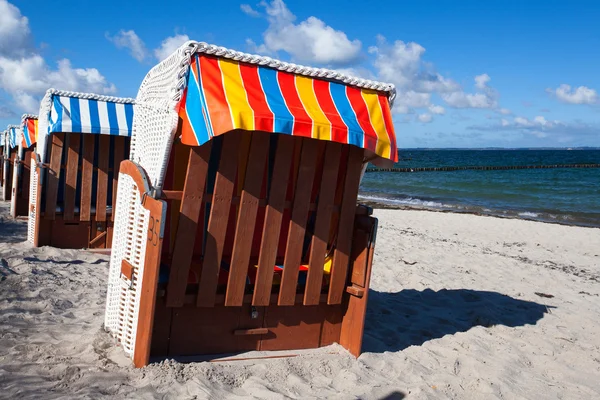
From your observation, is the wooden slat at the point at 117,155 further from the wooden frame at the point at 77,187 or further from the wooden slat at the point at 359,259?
the wooden slat at the point at 359,259

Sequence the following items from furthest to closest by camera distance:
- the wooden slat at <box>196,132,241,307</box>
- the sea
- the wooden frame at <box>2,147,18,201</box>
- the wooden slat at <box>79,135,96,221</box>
Result: the sea < the wooden frame at <box>2,147,18,201</box> < the wooden slat at <box>79,135,96,221</box> < the wooden slat at <box>196,132,241,307</box>

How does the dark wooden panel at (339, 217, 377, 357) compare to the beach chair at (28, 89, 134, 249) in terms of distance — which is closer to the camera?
the dark wooden panel at (339, 217, 377, 357)

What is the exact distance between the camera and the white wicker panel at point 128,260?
4.18 metres

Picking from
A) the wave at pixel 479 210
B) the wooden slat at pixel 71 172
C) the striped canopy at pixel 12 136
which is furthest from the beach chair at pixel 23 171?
the wave at pixel 479 210

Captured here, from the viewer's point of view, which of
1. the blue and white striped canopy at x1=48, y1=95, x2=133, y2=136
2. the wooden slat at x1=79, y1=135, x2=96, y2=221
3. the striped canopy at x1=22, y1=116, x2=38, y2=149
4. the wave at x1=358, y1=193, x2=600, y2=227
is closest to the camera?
the blue and white striped canopy at x1=48, y1=95, x2=133, y2=136

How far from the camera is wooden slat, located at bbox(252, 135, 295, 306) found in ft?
14.2

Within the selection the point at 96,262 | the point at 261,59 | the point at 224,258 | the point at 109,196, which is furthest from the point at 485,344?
the point at 109,196

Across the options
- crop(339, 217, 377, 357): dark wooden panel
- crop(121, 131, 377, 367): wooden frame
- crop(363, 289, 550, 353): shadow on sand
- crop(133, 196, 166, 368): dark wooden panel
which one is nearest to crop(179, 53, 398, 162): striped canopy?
crop(121, 131, 377, 367): wooden frame

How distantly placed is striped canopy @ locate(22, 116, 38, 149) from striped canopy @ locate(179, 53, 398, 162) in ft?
29.6

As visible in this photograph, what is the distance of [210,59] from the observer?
13.1 ft

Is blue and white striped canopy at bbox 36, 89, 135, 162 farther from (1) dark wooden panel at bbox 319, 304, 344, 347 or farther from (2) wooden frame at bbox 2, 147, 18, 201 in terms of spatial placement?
(2) wooden frame at bbox 2, 147, 18, 201

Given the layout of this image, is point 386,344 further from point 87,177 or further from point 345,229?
point 87,177

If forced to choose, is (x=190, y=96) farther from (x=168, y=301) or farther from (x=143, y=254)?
(x=168, y=301)

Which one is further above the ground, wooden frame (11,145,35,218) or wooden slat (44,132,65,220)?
wooden slat (44,132,65,220)
